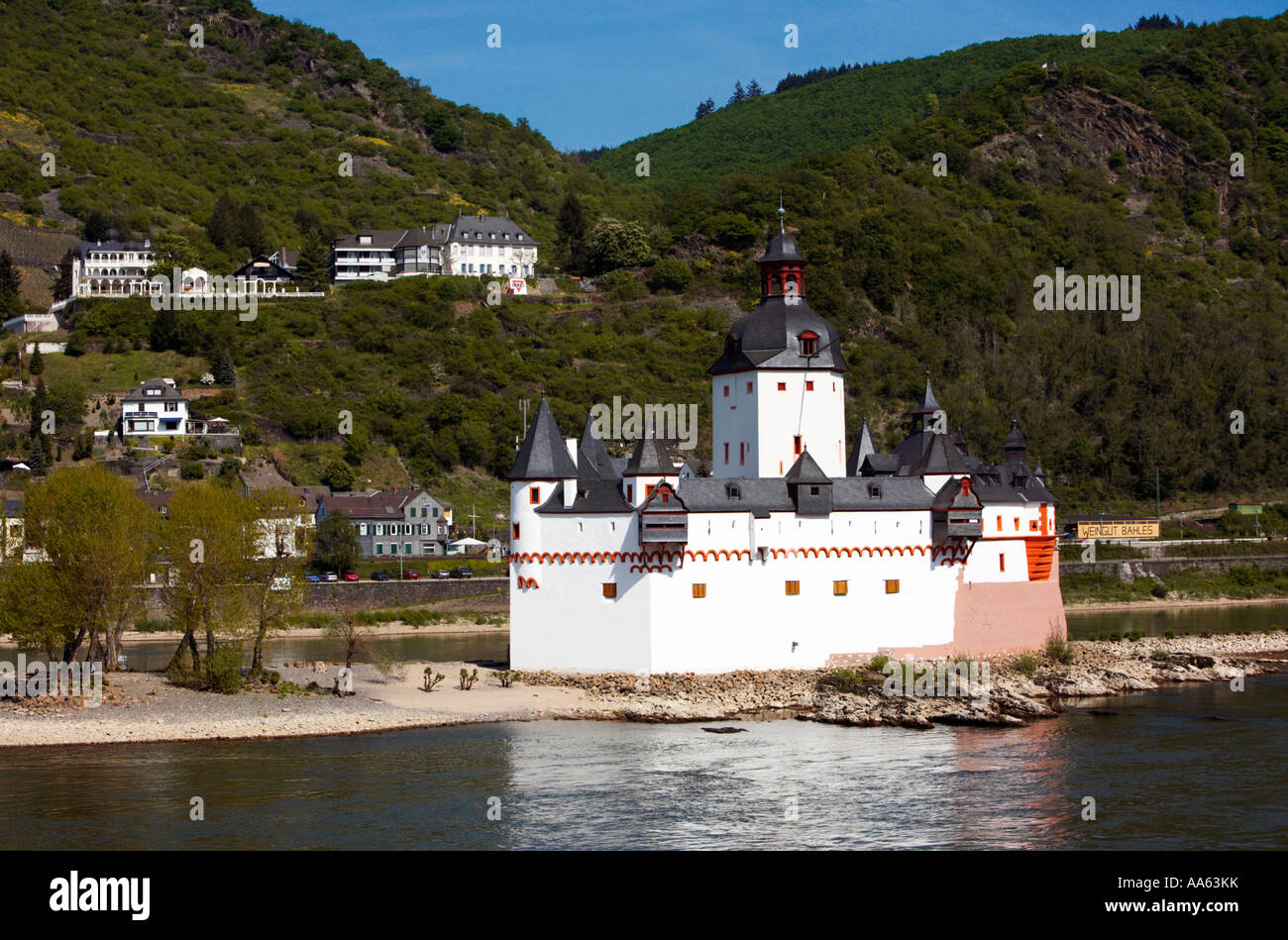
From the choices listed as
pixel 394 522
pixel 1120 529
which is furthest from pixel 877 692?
pixel 1120 529

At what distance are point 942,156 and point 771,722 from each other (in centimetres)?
12031

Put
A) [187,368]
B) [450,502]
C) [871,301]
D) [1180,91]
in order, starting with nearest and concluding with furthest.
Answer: [450,502], [187,368], [871,301], [1180,91]

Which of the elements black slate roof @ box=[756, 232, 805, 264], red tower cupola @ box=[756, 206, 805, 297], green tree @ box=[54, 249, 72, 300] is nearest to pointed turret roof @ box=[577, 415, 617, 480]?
red tower cupola @ box=[756, 206, 805, 297]

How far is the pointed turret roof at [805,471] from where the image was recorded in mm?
47531

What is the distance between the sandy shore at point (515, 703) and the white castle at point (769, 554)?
1329 mm

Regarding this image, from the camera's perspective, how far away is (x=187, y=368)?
355ft

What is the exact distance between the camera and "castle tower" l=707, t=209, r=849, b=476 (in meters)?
52.6

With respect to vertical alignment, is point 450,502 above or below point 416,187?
below

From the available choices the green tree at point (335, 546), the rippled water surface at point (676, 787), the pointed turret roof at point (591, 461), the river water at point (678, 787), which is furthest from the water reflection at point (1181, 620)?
the green tree at point (335, 546)

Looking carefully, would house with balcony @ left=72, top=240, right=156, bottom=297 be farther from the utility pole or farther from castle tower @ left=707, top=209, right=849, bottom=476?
castle tower @ left=707, top=209, right=849, bottom=476

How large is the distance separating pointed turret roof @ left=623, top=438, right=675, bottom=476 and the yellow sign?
5628cm
